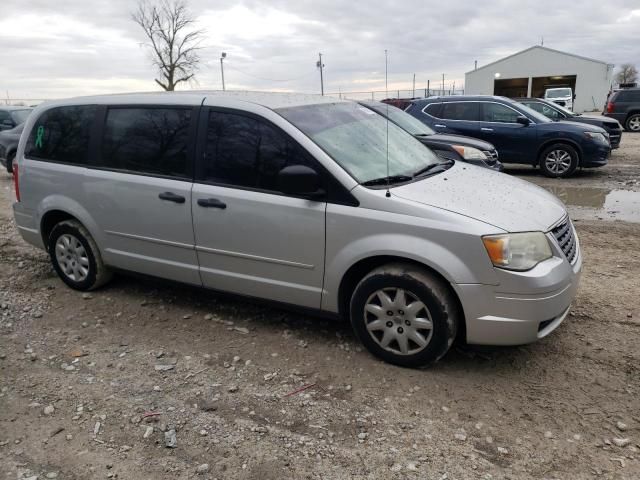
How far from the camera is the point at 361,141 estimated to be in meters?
3.91

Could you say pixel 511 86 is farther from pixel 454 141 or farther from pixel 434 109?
pixel 454 141

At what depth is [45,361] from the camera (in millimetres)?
3748

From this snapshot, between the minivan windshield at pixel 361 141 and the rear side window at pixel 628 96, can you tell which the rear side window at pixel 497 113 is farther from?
the rear side window at pixel 628 96

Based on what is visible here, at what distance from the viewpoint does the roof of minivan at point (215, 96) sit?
12.9 ft

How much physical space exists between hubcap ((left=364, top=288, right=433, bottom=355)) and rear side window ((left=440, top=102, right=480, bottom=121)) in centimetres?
893

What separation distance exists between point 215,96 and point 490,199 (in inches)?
84.3

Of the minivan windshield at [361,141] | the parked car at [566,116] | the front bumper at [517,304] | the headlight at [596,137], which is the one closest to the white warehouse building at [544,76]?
the parked car at [566,116]

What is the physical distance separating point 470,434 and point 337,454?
731 mm

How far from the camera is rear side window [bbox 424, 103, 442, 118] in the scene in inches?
456

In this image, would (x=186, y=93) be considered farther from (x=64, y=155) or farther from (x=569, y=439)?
(x=569, y=439)

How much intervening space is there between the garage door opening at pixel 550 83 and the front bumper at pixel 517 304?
4611cm

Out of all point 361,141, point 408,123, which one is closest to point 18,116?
point 408,123

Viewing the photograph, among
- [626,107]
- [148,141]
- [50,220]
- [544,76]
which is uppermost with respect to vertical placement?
[544,76]

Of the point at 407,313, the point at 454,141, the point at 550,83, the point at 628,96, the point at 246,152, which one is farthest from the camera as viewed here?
the point at 550,83
